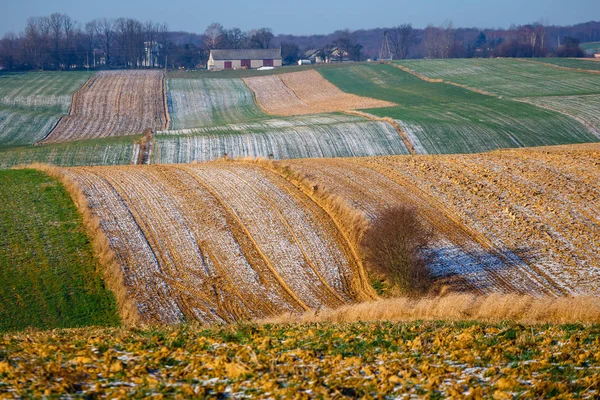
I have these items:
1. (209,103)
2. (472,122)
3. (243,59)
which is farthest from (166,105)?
(243,59)

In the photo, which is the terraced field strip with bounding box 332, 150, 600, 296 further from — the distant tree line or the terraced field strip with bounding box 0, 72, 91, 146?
the distant tree line

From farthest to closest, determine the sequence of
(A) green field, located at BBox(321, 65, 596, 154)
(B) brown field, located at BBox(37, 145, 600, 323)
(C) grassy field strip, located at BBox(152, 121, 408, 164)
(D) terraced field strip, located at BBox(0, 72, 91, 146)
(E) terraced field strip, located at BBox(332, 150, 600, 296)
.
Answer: (D) terraced field strip, located at BBox(0, 72, 91, 146), (A) green field, located at BBox(321, 65, 596, 154), (C) grassy field strip, located at BBox(152, 121, 408, 164), (E) terraced field strip, located at BBox(332, 150, 600, 296), (B) brown field, located at BBox(37, 145, 600, 323)

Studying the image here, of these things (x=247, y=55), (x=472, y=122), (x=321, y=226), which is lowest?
(x=321, y=226)

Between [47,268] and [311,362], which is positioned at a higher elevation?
[311,362]

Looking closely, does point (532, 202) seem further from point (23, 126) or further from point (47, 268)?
point (23, 126)

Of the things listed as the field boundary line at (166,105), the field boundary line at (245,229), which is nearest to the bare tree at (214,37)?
the field boundary line at (166,105)

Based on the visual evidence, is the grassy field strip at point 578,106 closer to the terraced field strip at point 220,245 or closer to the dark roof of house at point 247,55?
the terraced field strip at point 220,245

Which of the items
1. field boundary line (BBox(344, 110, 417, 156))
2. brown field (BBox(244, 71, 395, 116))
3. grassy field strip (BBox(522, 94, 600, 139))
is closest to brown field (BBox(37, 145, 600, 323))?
field boundary line (BBox(344, 110, 417, 156))
